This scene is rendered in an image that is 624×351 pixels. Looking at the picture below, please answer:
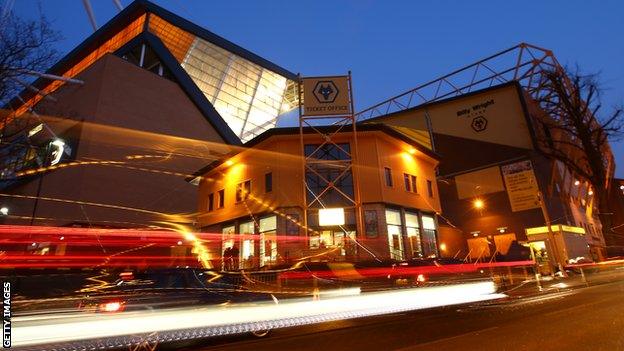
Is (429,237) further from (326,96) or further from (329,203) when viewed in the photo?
(326,96)

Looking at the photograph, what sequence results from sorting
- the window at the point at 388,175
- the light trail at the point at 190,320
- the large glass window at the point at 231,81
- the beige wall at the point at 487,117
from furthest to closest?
the large glass window at the point at 231,81 → the beige wall at the point at 487,117 → the window at the point at 388,175 → the light trail at the point at 190,320

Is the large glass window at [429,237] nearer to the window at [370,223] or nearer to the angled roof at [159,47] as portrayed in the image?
the window at [370,223]

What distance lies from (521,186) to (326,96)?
764 inches

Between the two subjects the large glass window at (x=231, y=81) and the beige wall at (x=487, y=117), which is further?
the large glass window at (x=231, y=81)

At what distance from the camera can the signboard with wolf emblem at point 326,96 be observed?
26.8m

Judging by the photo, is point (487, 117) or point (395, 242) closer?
point (395, 242)

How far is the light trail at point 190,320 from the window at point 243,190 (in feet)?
66.3

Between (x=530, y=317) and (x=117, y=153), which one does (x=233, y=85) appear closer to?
(x=117, y=153)

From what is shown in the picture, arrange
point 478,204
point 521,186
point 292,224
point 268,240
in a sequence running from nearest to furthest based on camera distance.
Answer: point 292,224 → point 268,240 → point 521,186 → point 478,204

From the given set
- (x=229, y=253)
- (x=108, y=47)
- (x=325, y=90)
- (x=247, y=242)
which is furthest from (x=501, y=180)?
(x=108, y=47)

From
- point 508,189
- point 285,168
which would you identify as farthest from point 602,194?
point 285,168

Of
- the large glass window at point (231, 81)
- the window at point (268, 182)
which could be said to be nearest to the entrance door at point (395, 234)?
the window at point (268, 182)

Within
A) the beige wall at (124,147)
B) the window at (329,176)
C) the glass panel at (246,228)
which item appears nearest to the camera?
the window at (329,176)

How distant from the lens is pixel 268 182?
27.1m
